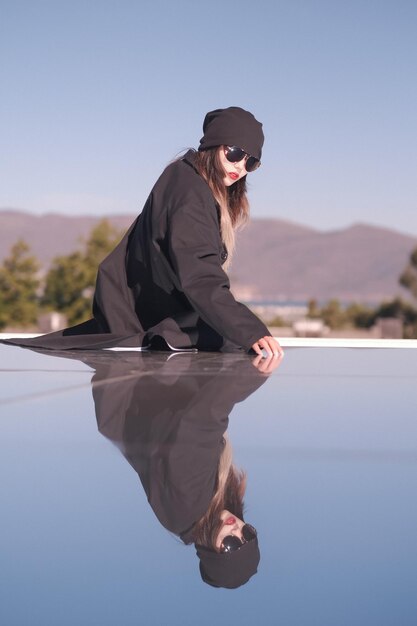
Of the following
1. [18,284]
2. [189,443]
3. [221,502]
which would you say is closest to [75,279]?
[18,284]

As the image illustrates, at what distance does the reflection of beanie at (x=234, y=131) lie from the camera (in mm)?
3781

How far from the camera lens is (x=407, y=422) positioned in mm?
2279

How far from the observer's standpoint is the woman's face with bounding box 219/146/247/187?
3.85m

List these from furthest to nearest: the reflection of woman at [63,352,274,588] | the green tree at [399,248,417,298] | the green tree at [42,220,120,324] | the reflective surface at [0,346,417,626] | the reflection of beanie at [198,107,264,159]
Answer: the green tree at [399,248,417,298] → the green tree at [42,220,120,324] → the reflection of beanie at [198,107,264,159] → the reflection of woman at [63,352,274,588] → the reflective surface at [0,346,417,626]

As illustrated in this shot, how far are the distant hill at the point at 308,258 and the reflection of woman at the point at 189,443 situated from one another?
11090cm

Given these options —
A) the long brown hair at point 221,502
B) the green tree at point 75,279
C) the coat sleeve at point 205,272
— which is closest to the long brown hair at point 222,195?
the coat sleeve at point 205,272

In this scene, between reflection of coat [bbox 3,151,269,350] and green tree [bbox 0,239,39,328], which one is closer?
reflection of coat [bbox 3,151,269,350]

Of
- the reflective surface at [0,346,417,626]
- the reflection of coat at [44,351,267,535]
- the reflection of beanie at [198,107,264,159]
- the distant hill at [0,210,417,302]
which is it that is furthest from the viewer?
the distant hill at [0,210,417,302]

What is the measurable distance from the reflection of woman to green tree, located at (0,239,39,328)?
3715cm

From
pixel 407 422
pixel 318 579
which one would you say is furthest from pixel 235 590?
pixel 407 422

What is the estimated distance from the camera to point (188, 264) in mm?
3582

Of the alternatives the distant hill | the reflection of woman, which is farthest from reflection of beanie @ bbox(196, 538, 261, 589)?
the distant hill

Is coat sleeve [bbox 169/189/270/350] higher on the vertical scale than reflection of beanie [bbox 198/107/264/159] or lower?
lower

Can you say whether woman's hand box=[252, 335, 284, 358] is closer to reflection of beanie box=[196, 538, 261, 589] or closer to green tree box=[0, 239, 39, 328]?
reflection of beanie box=[196, 538, 261, 589]
